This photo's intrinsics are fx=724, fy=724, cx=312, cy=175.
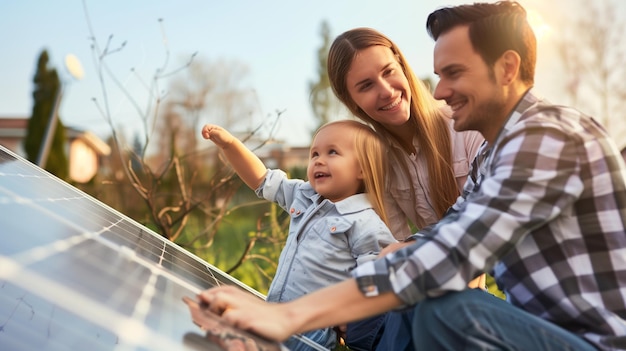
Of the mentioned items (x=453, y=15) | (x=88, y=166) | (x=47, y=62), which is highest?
(x=453, y=15)

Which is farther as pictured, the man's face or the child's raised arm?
the child's raised arm

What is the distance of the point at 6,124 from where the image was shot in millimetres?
39531

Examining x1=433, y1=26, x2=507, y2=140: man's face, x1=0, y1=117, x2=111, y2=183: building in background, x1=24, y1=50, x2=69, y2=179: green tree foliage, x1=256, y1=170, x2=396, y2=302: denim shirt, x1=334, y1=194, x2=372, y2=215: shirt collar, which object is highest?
x1=433, y1=26, x2=507, y2=140: man's face

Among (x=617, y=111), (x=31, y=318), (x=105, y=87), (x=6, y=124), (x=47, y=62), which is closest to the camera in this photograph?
(x=31, y=318)

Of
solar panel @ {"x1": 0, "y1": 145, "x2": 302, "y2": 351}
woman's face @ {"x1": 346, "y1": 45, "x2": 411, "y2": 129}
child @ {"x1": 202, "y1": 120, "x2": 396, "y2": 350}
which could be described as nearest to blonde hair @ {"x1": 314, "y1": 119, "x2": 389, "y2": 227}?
child @ {"x1": 202, "y1": 120, "x2": 396, "y2": 350}

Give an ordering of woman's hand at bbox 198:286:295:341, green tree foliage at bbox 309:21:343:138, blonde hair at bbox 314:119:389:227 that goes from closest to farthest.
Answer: woman's hand at bbox 198:286:295:341 → blonde hair at bbox 314:119:389:227 → green tree foliage at bbox 309:21:343:138

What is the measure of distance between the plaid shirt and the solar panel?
1.59 ft

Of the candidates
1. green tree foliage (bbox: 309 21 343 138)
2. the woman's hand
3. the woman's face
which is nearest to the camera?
the woman's hand

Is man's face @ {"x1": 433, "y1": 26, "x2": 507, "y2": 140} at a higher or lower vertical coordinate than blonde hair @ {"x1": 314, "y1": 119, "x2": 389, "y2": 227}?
higher

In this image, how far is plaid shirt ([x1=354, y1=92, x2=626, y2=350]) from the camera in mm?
1937

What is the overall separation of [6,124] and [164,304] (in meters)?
41.0

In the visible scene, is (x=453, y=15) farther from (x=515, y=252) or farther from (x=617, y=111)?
(x=617, y=111)

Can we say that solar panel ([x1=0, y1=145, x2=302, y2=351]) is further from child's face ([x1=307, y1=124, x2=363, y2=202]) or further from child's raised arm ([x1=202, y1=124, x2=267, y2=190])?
child's raised arm ([x1=202, y1=124, x2=267, y2=190])

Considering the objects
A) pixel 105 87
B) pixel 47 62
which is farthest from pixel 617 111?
pixel 47 62
